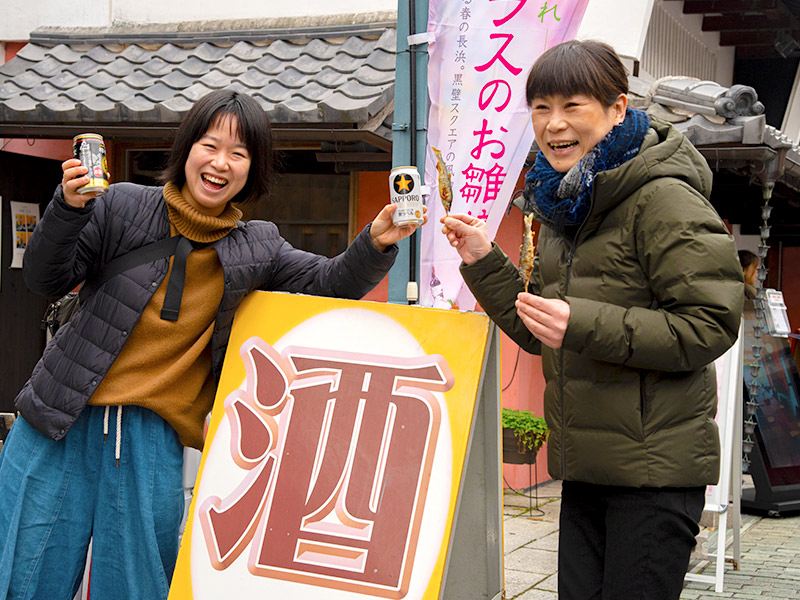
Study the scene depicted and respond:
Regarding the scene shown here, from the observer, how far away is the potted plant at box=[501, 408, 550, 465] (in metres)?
7.35

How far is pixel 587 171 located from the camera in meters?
2.29

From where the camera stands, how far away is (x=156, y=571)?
2.89 meters

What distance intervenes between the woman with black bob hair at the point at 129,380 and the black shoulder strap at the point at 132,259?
0.02 metres

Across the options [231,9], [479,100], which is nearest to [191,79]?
[231,9]

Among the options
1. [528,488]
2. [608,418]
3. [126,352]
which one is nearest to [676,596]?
[608,418]

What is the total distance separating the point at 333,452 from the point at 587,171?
4.14 feet

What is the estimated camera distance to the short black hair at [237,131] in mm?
2861

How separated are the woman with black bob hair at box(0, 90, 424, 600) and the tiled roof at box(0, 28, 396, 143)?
8.63ft

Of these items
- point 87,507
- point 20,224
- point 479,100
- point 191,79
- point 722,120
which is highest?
point 191,79

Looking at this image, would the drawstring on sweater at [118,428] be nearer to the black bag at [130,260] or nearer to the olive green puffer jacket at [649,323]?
the black bag at [130,260]

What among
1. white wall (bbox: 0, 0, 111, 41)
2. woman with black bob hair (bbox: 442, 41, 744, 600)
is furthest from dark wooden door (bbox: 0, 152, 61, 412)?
woman with black bob hair (bbox: 442, 41, 744, 600)

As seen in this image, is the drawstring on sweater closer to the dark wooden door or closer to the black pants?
the black pants

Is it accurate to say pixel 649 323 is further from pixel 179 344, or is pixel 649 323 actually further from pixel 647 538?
pixel 179 344

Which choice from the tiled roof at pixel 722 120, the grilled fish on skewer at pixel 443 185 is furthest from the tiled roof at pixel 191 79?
the grilled fish on skewer at pixel 443 185
